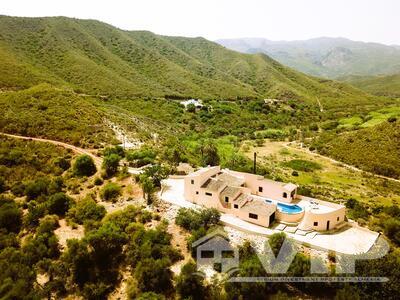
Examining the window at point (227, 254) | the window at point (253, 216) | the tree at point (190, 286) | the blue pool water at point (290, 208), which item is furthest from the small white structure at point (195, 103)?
the tree at point (190, 286)

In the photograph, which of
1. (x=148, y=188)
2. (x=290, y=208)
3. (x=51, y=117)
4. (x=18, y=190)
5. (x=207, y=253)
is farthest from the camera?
(x=51, y=117)

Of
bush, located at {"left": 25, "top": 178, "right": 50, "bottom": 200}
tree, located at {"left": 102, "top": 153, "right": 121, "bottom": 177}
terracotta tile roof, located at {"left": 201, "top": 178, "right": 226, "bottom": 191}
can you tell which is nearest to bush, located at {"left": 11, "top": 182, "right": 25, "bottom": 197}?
bush, located at {"left": 25, "top": 178, "right": 50, "bottom": 200}

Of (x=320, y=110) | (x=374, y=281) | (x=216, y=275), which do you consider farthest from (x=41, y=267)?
(x=320, y=110)

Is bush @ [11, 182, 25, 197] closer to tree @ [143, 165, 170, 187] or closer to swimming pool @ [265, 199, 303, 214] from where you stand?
tree @ [143, 165, 170, 187]

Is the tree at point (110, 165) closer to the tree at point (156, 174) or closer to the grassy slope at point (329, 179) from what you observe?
the tree at point (156, 174)

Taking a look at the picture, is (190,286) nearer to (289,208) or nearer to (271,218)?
(271,218)

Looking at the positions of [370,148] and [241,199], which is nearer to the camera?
[241,199]

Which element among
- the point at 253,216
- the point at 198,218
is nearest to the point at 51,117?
the point at 198,218

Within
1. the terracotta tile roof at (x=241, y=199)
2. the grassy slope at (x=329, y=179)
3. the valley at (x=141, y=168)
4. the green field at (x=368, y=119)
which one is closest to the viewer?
the valley at (x=141, y=168)

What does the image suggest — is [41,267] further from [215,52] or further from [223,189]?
[215,52]
